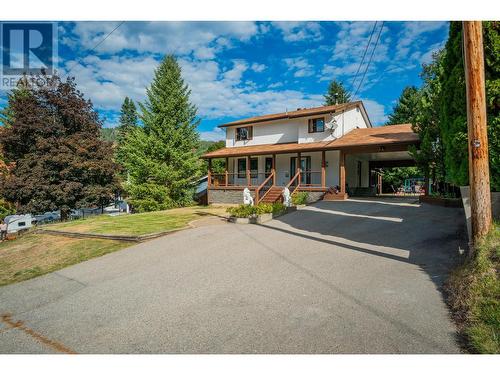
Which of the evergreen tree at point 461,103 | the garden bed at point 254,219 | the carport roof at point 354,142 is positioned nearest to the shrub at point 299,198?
the carport roof at point 354,142

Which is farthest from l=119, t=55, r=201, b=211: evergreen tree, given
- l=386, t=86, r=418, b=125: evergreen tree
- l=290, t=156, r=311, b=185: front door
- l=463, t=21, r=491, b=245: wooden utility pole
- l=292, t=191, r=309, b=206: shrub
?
l=386, t=86, r=418, b=125: evergreen tree

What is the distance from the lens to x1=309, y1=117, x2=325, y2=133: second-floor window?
65.4 feet

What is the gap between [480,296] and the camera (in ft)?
13.0

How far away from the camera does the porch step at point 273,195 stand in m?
17.7

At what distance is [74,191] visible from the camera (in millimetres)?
19219

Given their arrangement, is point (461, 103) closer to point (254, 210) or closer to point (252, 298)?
point (252, 298)

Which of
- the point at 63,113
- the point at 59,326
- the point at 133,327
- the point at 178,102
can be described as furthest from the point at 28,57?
the point at 178,102

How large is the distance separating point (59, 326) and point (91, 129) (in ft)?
65.1

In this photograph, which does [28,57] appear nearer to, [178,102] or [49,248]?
[49,248]

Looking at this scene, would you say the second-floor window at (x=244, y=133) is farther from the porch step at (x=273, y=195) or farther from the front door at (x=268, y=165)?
the porch step at (x=273, y=195)

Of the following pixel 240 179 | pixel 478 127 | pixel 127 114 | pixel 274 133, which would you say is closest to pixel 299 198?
pixel 274 133

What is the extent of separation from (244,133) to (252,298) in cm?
2043

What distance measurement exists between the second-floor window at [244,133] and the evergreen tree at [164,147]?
17.8 ft

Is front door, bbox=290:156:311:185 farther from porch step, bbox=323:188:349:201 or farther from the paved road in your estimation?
the paved road
